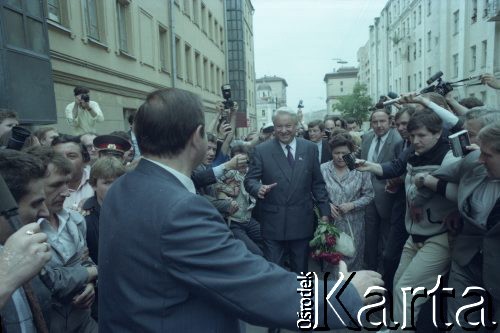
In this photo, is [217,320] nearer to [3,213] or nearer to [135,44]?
[3,213]

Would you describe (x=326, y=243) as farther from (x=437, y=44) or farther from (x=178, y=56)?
(x=437, y=44)

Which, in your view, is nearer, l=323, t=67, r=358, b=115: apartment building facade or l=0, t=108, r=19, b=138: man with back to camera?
l=0, t=108, r=19, b=138: man with back to camera

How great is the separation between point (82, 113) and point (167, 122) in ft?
19.2

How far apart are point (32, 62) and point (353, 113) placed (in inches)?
2137

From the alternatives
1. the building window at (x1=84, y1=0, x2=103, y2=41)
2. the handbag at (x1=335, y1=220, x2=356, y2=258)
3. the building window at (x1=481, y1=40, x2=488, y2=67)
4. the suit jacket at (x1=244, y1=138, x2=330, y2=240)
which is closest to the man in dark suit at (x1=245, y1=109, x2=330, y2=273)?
→ the suit jacket at (x1=244, y1=138, x2=330, y2=240)

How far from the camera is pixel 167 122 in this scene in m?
1.59

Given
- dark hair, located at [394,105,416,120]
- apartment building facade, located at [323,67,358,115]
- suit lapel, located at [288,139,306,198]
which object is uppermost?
apartment building facade, located at [323,67,358,115]

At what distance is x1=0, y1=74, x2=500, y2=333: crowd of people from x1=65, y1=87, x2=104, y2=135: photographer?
1754mm

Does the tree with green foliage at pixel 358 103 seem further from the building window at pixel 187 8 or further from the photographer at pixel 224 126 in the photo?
the photographer at pixel 224 126

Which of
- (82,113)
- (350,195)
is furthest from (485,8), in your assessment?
(82,113)

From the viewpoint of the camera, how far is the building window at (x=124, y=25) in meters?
12.1

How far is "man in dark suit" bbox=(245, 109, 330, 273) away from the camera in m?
4.21

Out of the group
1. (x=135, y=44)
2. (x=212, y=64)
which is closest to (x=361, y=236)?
(x=135, y=44)

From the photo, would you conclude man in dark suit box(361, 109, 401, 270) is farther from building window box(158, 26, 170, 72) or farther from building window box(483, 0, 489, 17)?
building window box(483, 0, 489, 17)
